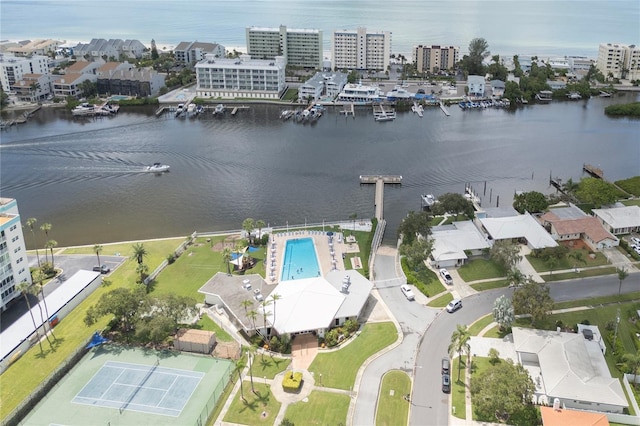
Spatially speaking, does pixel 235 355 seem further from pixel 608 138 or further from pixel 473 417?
pixel 608 138

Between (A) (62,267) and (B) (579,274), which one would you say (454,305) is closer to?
(B) (579,274)

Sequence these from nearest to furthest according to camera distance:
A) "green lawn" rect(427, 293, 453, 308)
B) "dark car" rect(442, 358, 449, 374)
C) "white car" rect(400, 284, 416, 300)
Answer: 1. "dark car" rect(442, 358, 449, 374)
2. "green lawn" rect(427, 293, 453, 308)
3. "white car" rect(400, 284, 416, 300)

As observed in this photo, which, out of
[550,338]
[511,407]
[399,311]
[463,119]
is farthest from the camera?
[463,119]

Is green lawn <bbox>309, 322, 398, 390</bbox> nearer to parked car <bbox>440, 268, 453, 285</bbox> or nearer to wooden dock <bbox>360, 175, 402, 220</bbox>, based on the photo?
parked car <bbox>440, 268, 453, 285</bbox>

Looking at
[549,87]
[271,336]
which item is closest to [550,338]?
[271,336]

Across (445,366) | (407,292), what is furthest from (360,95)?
(445,366)

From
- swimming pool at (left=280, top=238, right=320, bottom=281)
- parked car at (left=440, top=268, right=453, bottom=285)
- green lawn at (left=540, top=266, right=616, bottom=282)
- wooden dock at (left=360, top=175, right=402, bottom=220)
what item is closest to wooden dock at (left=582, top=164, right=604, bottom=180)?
wooden dock at (left=360, top=175, right=402, bottom=220)

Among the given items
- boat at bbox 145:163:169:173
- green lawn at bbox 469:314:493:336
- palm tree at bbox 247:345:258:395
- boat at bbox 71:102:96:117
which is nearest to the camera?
palm tree at bbox 247:345:258:395
